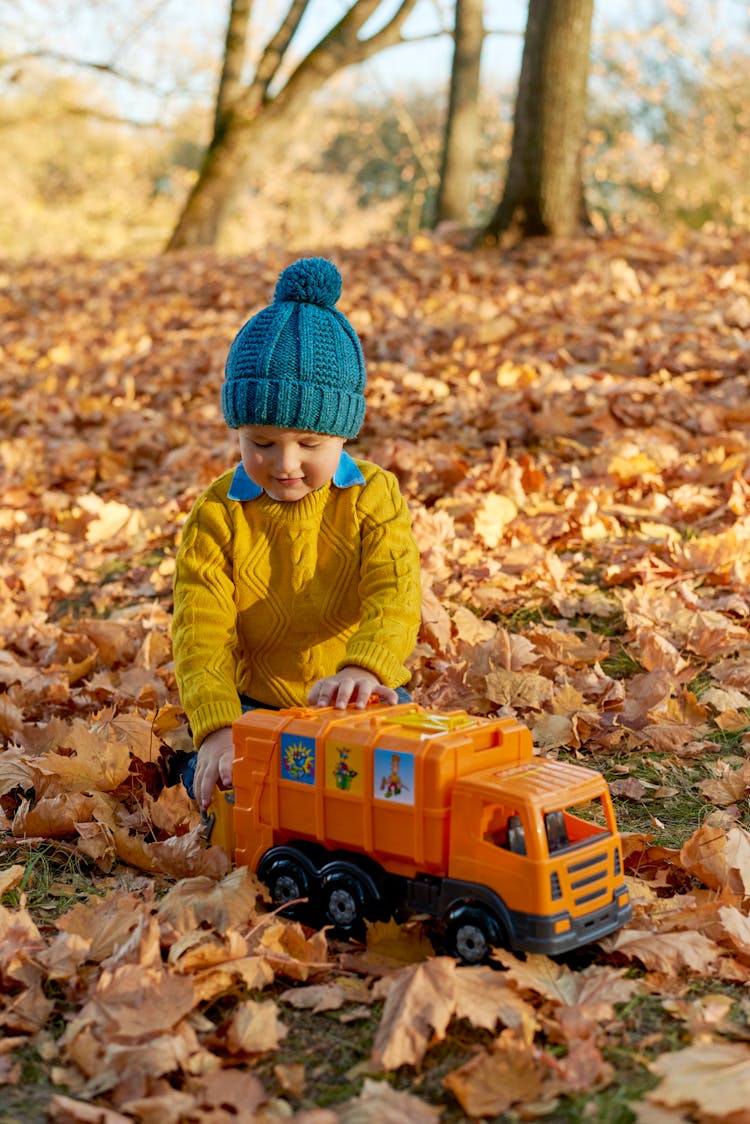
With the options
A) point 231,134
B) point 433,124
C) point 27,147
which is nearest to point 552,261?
point 231,134

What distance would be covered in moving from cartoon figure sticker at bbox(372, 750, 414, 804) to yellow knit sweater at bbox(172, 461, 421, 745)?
1.94 ft

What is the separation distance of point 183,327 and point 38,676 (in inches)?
262

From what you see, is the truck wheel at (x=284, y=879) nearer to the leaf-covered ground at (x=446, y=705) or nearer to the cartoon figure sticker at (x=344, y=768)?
the leaf-covered ground at (x=446, y=705)

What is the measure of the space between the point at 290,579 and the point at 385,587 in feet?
0.86

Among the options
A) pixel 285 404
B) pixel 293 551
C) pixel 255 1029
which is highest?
pixel 285 404

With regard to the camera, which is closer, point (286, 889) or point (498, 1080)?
point (498, 1080)

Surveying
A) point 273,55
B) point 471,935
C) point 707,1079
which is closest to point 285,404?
point 471,935

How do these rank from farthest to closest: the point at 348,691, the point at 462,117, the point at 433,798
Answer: the point at 462,117 < the point at 348,691 < the point at 433,798

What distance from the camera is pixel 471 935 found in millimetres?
2332

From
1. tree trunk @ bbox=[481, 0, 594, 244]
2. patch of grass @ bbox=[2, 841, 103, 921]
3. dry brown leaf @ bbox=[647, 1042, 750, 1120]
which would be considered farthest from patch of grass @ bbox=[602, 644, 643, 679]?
tree trunk @ bbox=[481, 0, 594, 244]

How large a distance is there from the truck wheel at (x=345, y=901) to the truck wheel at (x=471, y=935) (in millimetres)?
206

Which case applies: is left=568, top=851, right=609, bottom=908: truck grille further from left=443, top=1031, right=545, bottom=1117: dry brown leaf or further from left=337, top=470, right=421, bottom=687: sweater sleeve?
left=337, top=470, right=421, bottom=687: sweater sleeve

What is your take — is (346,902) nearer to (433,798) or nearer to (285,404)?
(433,798)

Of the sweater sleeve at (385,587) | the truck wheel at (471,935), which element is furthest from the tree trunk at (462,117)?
the truck wheel at (471,935)
